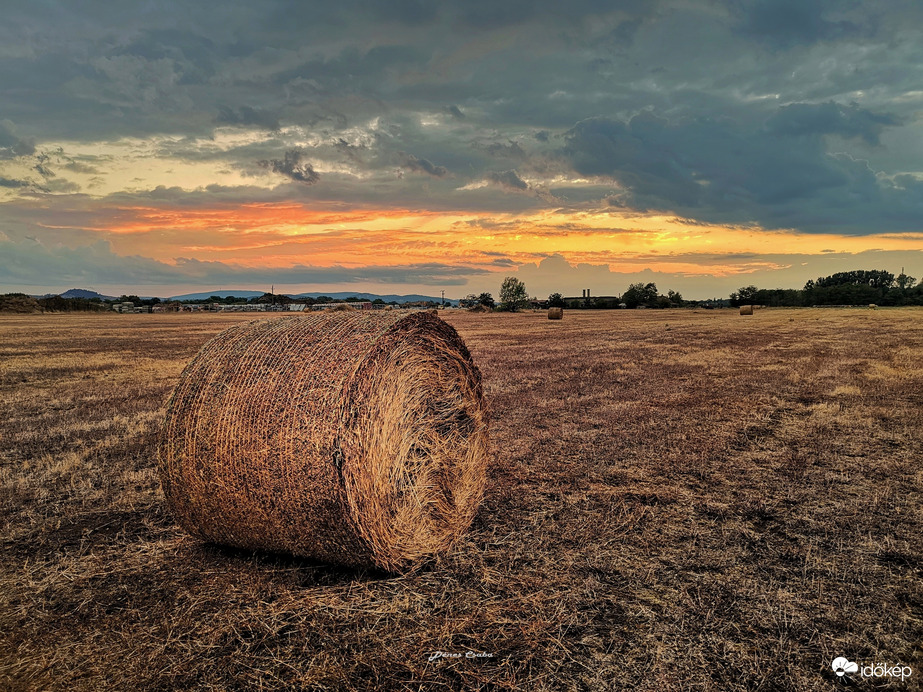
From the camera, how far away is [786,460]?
8.27 m

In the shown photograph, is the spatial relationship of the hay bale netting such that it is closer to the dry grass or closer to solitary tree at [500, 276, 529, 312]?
the dry grass

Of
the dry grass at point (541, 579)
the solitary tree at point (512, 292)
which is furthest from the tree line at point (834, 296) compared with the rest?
the dry grass at point (541, 579)

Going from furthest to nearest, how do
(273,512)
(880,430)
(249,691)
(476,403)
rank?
(880,430), (476,403), (273,512), (249,691)

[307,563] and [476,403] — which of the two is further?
[476,403]

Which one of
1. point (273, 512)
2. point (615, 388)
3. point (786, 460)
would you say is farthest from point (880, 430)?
point (273, 512)

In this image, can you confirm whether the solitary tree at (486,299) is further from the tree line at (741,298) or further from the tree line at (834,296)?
the tree line at (834,296)

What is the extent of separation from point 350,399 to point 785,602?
3.87 m

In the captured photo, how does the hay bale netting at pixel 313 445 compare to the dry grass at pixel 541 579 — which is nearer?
the dry grass at pixel 541 579

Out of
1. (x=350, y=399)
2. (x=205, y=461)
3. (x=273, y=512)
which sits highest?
(x=350, y=399)

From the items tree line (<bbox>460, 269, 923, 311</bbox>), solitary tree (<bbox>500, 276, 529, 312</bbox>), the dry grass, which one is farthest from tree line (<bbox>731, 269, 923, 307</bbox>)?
the dry grass

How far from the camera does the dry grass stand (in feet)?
12.3

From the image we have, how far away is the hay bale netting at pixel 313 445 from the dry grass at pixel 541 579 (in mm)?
380

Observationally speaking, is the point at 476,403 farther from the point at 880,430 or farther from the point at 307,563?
the point at 880,430

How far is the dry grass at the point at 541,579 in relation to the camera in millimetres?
3760
